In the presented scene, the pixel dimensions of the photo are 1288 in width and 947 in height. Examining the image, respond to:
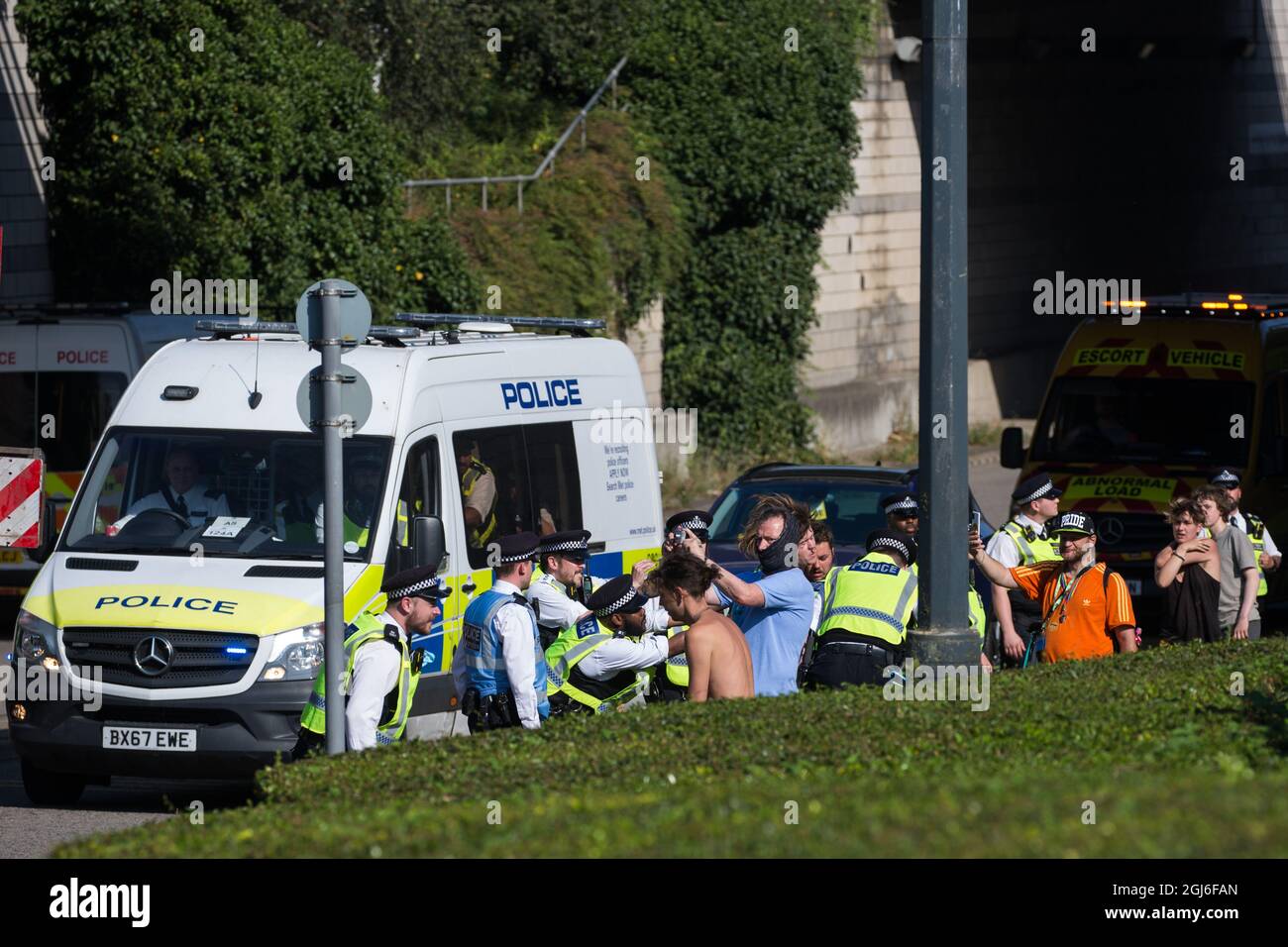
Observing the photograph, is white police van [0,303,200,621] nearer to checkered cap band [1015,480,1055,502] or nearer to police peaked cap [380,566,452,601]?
checkered cap band [1015,480,1055,502]

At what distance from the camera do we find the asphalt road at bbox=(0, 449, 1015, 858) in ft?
29.2

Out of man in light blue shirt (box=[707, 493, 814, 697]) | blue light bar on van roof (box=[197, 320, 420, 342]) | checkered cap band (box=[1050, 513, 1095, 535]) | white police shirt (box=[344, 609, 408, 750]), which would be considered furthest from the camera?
blue light bar on van roof (box=[197, 320, 420, 342])

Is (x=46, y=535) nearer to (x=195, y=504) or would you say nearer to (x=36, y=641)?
(x=195, y=504)

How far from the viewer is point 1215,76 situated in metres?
39.8

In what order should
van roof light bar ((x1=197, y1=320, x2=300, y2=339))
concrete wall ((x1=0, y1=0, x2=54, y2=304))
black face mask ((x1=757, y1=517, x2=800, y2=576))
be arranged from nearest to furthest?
black face mask ((x1=757, y1=517, x2=800, y2=576)) < van roof light bar ((x1=197, y1=320, x2=300, y2=339)) < concrete wall ((x1=0, y1=0, x2=54, y2=304))

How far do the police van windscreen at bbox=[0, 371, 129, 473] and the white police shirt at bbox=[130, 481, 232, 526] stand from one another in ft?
17.0

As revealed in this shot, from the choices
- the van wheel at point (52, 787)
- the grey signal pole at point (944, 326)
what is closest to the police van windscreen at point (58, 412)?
the van wheel at point (52, 787)

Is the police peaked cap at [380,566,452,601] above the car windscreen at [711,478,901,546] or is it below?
above


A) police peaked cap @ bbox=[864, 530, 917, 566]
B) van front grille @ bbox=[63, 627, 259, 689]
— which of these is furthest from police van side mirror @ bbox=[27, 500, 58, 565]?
police peaked cap @ bbox=[864, 530, 917, 566]

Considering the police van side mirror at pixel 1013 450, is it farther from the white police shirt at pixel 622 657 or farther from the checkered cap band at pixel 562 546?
the white police shirt at pixel 622 657

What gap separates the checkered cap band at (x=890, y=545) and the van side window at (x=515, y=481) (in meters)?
2.07

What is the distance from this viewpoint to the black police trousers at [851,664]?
29.5ft

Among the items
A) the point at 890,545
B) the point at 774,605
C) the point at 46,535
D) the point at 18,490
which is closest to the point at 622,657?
the point at 774,605
